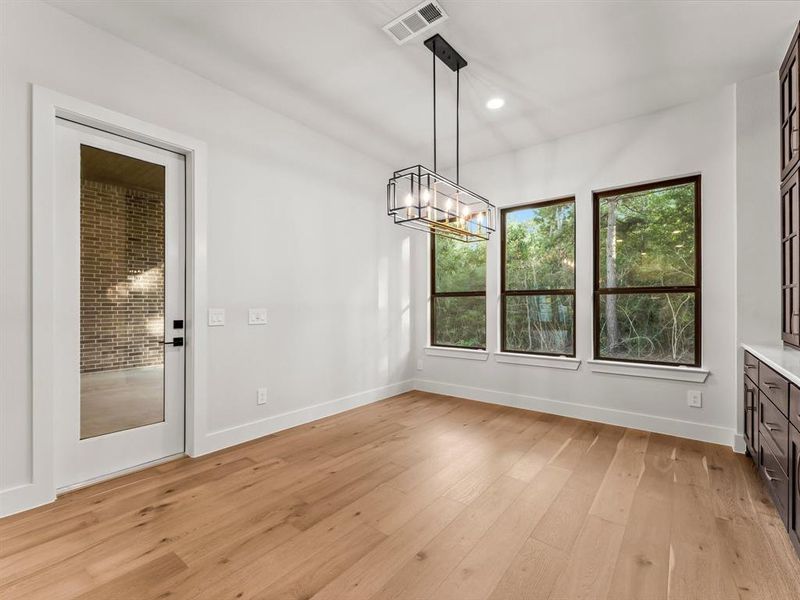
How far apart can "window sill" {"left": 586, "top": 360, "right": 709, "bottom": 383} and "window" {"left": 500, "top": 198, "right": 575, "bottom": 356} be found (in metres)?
0.34

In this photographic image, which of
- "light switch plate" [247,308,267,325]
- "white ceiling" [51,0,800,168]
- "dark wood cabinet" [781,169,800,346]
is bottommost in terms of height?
"light switch plate" [247,308,267,325]

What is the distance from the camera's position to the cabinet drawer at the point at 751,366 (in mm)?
2609

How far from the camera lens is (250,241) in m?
3.31

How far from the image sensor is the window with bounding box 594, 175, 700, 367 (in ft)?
11.3

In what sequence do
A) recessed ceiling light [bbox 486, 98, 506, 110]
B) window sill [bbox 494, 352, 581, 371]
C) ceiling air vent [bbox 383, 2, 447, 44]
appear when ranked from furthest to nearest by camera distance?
window sill [bbox 494, 352, 581, 371]
recessed ceiling light [bbox 486, 98, 506, 110]
ceiling air vent [bbox 383, 2, 447, 44]

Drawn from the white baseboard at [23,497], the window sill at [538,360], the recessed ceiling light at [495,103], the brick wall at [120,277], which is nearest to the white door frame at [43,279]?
the white baseboard at [23,497]

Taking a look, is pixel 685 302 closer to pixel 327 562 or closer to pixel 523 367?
pixel 523 367

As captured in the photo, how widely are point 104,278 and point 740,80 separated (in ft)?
16.3

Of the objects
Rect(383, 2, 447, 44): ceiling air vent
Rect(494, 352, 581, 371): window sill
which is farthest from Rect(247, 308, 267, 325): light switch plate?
Rect(494, 352, 581, 371): window sill

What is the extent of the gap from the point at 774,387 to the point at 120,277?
4.10 meters

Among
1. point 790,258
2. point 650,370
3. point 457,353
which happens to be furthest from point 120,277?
point 790,258

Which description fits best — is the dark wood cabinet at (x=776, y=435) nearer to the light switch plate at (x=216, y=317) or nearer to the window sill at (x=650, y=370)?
the window sill at (x=650, y=370)

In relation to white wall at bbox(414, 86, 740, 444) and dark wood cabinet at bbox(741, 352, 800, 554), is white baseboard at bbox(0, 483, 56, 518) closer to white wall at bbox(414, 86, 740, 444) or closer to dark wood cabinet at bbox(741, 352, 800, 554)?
white wall at bbox(414, 86, 740, 444)

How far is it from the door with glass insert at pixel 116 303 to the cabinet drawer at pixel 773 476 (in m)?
3.76
